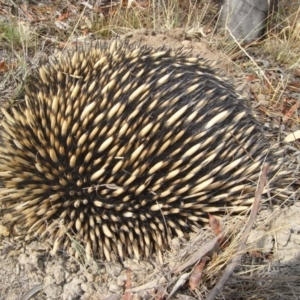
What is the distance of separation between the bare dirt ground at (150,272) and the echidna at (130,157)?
10 cm

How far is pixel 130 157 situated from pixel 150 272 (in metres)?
0.72

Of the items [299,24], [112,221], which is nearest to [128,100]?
[112,221]

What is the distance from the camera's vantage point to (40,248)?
2.66 m

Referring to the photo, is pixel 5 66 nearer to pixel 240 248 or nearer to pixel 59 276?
pixel 59 276

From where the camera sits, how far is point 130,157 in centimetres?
237

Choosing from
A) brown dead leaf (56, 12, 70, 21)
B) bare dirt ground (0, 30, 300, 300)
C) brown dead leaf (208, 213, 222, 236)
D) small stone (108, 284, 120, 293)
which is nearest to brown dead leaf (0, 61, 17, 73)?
brown dead leaf (56, 12, 70, 21)

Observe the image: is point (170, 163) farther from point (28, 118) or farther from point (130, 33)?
point (130, 33)

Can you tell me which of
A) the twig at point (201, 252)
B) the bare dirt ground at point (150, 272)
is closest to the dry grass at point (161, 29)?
the bare dirt ground at point (150, 272)

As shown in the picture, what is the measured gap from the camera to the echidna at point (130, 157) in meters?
2.39

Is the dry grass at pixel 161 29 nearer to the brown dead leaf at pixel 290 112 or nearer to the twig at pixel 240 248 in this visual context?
the brown dead leaf at pixel 290 112

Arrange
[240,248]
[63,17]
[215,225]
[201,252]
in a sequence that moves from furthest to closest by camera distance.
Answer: [63,17] → [215,225] → [201,252] → [240,248]

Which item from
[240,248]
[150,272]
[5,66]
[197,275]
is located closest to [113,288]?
[150,272]

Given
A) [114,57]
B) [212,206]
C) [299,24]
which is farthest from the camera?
[299,24]

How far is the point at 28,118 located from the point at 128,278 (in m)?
1.06
